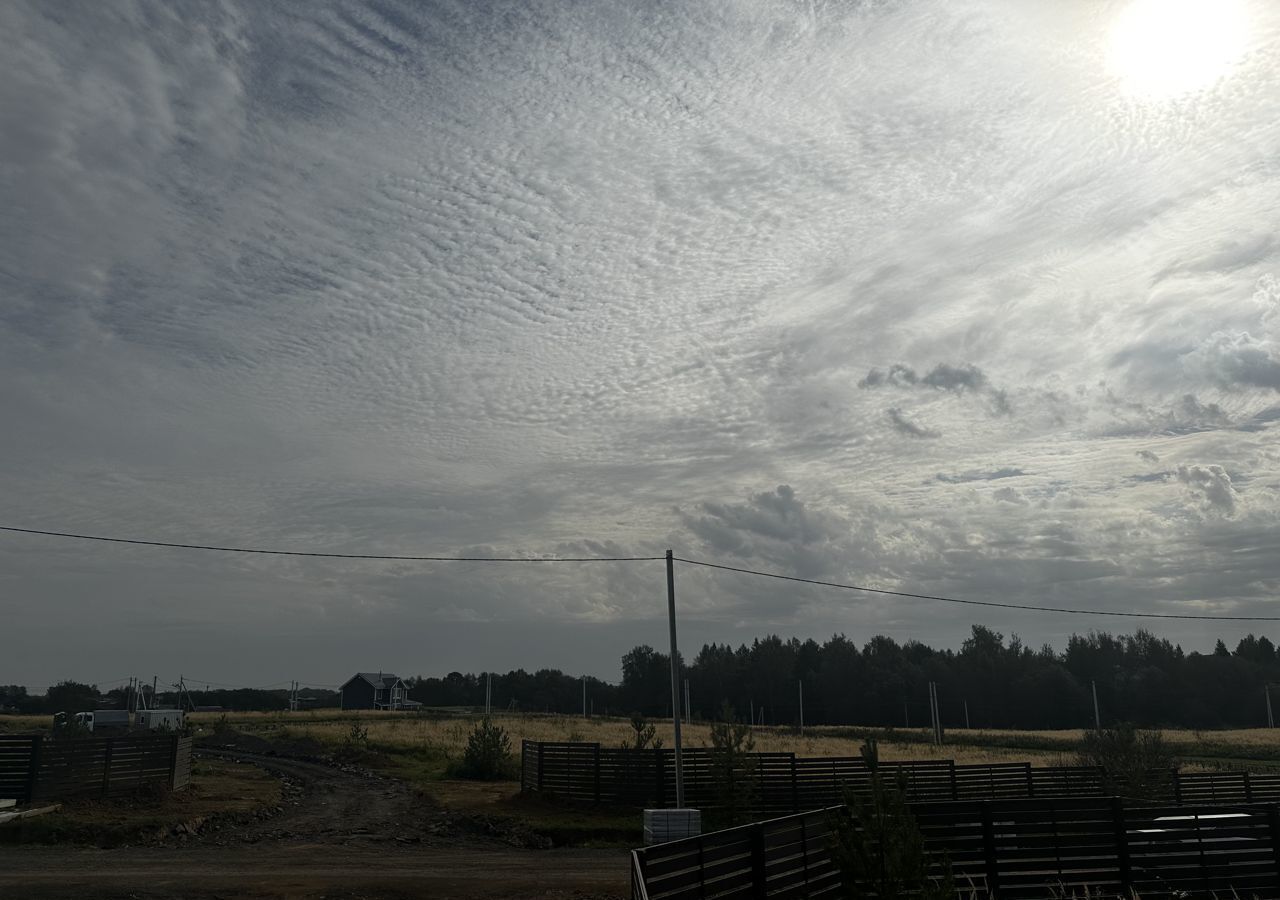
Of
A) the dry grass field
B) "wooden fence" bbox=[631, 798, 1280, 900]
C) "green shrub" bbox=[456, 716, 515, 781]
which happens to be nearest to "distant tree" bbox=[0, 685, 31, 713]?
the dry grass field

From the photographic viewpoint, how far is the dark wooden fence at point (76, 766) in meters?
27.9

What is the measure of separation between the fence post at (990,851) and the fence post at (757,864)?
4852 mm

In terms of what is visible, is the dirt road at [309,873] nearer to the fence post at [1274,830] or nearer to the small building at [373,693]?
A: the fence post at [1274,830]

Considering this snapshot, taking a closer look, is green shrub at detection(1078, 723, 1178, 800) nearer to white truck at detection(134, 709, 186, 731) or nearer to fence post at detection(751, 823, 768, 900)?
fence post at detection(751, 823, 768, 900)

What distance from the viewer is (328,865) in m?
22.0

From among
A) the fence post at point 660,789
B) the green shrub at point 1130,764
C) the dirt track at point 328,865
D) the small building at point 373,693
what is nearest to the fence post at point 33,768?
the dirt track at point 328,865

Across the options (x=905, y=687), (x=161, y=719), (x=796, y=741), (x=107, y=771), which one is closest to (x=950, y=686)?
(x=905, y=687)

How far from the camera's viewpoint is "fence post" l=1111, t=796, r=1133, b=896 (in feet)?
51.2

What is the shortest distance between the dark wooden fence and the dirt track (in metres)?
4.59

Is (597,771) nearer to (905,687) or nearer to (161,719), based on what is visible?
(161,719)

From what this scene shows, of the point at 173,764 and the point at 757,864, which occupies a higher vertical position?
the point at 173,764

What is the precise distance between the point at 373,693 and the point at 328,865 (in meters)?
127

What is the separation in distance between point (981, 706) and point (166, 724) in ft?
322

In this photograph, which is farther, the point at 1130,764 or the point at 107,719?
the point at 107,719
